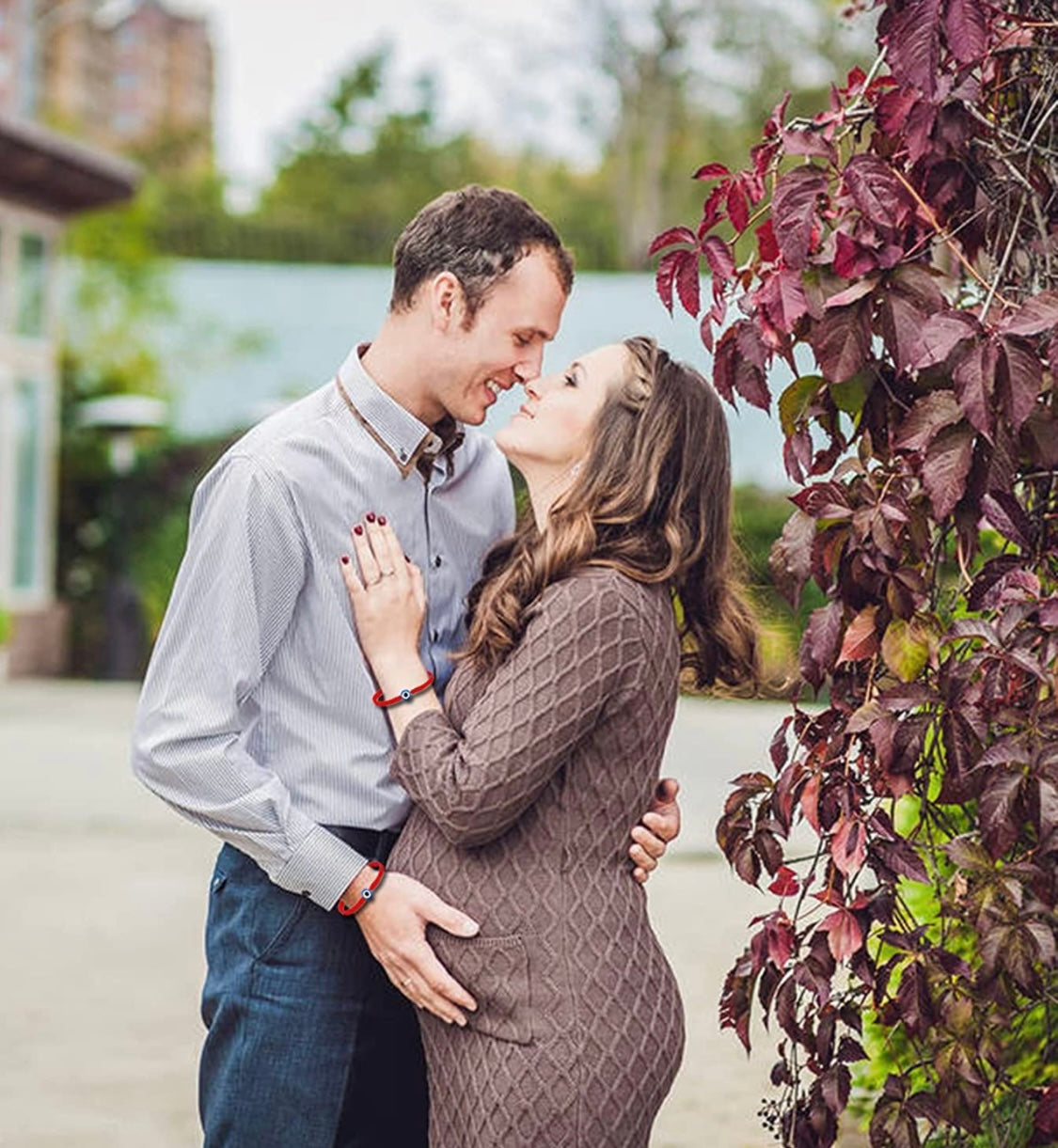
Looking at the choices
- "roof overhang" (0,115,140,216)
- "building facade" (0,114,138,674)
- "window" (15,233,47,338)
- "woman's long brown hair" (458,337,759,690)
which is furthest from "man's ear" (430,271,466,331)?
"window" (15,233,47,338)

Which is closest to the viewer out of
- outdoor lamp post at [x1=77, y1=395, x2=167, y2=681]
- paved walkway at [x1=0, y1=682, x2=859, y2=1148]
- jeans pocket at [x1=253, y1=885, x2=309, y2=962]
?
jeans pocket at [x1=253, y1=885, x2=309, y2=962]

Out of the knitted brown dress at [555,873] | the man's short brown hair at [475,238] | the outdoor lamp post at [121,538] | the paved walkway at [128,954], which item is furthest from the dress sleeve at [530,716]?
the outdoor lamp post at [121,538]

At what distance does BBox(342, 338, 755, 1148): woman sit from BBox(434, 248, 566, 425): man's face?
8 cm

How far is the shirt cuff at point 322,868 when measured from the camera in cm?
239

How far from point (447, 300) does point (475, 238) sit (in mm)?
91

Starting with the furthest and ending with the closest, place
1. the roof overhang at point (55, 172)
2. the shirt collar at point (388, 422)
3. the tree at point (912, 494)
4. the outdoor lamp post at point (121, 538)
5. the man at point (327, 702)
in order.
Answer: the outdoor lamp post at point (121, 538) < the roof overhang at point (55, 172) < the shirt collar at point (388, 422) < the man at point (327, 702) < the tree at point (912, 494)

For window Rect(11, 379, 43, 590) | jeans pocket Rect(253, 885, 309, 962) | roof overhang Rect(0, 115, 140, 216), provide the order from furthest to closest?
window Rect(11, 379, 43, 590), roof overhang Rect(0, 115, 140, 216), jeans pocket Rect(253, 885, 309, 962)

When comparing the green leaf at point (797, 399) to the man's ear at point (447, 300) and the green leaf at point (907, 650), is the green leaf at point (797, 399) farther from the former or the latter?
the man's ear at point (447, 300)

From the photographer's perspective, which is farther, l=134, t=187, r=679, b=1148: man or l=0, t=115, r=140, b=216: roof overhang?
l=0, t=115, r=140, b=216: roof overhang

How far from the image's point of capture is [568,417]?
2469 mm

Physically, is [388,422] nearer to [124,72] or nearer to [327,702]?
[327,702]

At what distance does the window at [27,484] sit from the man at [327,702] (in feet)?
51.3

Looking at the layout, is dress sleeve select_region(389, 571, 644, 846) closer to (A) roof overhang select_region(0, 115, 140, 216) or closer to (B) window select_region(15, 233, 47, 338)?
(A) roof overhang select_region(0, 115, 140, 216)

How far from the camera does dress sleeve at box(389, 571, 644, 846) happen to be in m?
2.27
